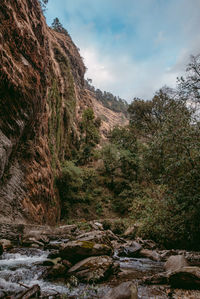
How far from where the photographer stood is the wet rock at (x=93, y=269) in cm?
460

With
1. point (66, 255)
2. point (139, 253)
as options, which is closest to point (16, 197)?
point (66, 255)

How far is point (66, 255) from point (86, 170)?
20.1 m

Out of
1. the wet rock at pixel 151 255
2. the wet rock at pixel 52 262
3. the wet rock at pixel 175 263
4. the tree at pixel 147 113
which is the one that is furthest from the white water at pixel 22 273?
the tree at pixel 147 113

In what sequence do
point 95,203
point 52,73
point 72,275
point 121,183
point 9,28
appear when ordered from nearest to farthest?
point 72,275 → point 9,28 → point 52,73 → point 95,203 → point 121,183

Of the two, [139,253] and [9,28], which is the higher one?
[9,28]

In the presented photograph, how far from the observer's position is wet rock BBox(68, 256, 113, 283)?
4.60 m

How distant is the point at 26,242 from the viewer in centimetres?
896

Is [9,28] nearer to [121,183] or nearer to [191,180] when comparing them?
[191,180]

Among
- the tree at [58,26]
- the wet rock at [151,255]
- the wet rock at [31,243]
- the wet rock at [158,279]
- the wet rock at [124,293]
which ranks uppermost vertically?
the tree at [58,26]

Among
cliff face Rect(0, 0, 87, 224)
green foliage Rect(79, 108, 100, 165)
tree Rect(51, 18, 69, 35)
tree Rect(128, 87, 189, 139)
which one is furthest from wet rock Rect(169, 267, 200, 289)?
tree Rect(51, 18, 69, 35)

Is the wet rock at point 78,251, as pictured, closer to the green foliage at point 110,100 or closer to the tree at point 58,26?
the tree at point 58,26

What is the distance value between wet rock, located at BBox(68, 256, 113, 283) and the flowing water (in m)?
0.21

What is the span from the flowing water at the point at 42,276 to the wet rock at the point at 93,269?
206 mm

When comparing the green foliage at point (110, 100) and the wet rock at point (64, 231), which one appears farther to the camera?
the green foliage at point (110, 100)
